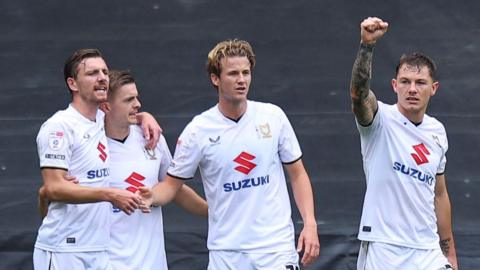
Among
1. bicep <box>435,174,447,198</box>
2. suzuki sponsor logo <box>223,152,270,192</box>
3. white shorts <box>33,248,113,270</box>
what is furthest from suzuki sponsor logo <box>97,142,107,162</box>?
bicep <box>435,174,447,198</box>

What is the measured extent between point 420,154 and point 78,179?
5.91 feet

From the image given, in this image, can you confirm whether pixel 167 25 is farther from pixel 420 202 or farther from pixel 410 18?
pixel 420 202

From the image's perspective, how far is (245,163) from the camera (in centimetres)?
651

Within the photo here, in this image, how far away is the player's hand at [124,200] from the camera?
20.4 ft

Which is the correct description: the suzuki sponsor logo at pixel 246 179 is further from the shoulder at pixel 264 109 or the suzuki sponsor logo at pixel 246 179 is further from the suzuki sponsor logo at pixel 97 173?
the suzuki sponsor logo at pixel 97 173

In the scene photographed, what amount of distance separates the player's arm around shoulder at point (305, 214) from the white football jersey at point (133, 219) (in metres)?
0.76

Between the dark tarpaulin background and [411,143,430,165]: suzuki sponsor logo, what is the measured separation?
1.09 m

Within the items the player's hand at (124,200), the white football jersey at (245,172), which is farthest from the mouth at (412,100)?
the player's hand at (124,200)

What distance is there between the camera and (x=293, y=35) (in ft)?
27.3

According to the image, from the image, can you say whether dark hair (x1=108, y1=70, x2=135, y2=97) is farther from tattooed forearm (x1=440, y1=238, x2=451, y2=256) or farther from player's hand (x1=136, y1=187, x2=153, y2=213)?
tattooed forearm (x1=440, y1=238, x2=451, y2=256)

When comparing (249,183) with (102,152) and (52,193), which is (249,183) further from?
(52,193)

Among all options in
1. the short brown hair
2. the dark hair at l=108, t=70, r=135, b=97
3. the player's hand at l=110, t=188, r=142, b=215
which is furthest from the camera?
the dark hair at l=108, t=70, r=135, b=97

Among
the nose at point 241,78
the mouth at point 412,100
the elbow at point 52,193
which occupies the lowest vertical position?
the elbow at point 52,193

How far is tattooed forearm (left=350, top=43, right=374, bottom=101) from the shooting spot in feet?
21.0
